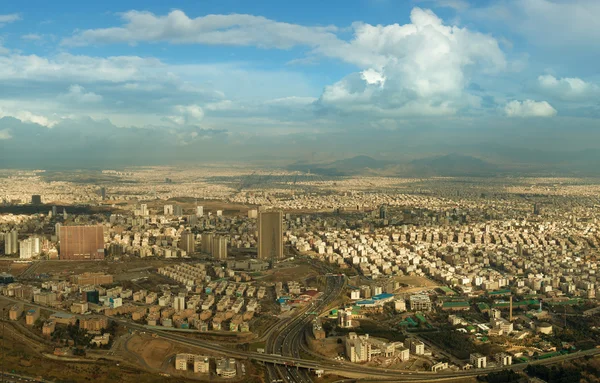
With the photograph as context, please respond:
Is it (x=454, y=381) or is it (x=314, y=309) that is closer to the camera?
(x=454, y=381)

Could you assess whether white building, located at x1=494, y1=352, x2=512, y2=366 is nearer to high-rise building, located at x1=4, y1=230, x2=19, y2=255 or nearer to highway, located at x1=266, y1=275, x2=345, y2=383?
highway, located at x1=266, y1=275, x2=345, y2=383

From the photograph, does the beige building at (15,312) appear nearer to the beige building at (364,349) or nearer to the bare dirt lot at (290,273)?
the bare dirt lot at (290,273)

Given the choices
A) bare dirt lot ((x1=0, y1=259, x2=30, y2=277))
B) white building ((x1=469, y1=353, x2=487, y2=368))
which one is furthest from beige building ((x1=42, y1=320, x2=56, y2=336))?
white building ((x1=469, y1=353, x2=487, y2=368))

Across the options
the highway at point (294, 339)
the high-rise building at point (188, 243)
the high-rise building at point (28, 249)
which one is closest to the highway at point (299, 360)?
the highway at point (294, 339)

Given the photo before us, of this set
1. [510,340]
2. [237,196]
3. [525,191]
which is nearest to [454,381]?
[510,340]

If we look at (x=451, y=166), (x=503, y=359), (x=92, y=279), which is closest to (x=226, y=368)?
(x=503, y=359)

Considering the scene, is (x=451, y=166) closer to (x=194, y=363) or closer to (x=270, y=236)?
(x=270, y=236)

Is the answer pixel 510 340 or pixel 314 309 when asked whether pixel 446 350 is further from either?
pixel 314 309
